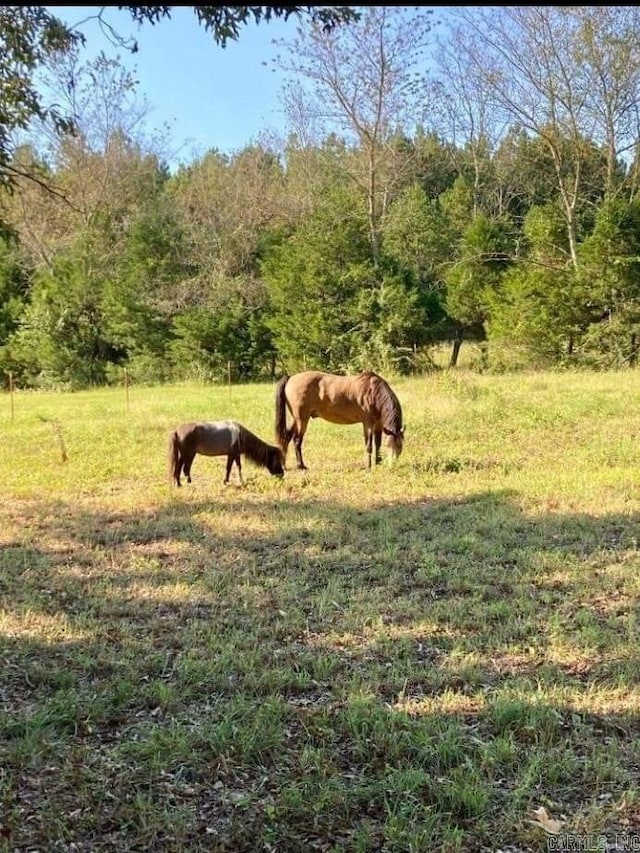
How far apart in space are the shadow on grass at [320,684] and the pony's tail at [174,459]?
1629mm

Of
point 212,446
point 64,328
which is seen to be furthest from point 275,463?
point 64,328

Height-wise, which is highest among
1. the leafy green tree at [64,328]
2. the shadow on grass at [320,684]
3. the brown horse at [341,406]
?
the leafy green tree at [64,328]

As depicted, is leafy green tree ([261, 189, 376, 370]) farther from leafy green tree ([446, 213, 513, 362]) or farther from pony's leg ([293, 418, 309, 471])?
pony's leg ([293, 418, 309, 471])

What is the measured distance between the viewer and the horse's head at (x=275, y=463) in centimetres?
678

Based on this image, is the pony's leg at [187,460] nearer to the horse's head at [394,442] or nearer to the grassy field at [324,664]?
the grassy field at [324,664]

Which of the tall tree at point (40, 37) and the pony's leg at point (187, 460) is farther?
the pony's leg at point (187, 460)

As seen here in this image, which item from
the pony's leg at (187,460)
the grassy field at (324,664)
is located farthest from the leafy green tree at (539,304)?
the pony's leg at (187,460)

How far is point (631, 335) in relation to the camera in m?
18.1

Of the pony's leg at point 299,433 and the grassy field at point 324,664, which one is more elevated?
the pony's leg at point 299,433

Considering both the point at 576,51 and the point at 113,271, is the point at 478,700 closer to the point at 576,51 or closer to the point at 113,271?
the point at 576,51

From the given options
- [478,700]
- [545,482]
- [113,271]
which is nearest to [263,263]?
[113,271]

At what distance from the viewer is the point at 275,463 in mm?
6797

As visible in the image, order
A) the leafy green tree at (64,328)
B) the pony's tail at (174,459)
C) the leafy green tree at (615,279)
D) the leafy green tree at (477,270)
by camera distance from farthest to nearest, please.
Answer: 1. the leafy green tree at (64,328)
2. the leafy green tree at (477,270)
3. the leafy green tree at (615,279)
4. the pony's tail at (174,459)

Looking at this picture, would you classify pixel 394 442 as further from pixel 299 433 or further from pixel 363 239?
pixel 363 239
